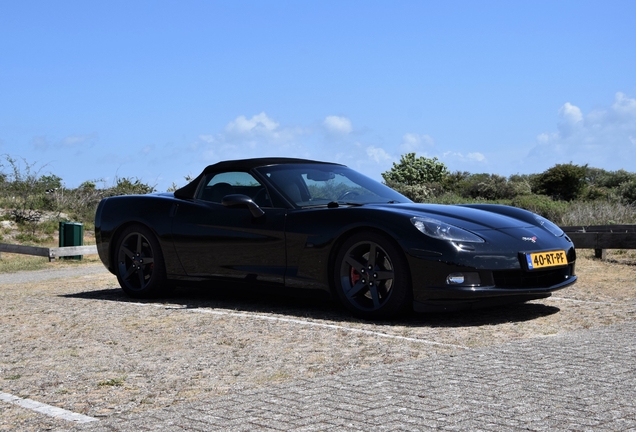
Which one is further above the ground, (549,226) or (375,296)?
(549,226)

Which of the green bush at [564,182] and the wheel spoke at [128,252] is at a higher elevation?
the green bush at [564,182]

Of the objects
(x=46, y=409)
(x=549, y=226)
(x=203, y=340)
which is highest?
(x=549, y=226)

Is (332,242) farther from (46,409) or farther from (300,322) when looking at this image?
(46,409)

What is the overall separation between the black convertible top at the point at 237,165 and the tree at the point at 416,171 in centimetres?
6587

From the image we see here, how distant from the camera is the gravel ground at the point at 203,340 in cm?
491

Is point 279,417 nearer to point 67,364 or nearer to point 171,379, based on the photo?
point 171,379

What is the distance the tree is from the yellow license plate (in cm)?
6703

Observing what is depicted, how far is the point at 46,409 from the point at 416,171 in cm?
7235

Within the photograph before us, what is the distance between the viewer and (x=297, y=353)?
5875 millimetres

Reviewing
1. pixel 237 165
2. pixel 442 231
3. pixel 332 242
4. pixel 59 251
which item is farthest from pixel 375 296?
pixel 59 251

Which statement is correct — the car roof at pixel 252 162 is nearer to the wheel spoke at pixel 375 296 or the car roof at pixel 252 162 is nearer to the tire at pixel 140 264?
Answer: the tire at pixel 140 264

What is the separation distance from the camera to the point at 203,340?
647 cm

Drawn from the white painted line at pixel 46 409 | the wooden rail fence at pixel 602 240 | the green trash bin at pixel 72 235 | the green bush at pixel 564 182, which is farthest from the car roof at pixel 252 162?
the green bush at pixel 564 182

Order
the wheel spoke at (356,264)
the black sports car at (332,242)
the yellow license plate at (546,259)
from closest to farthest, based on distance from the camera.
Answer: the black sports car at (332,242), the yellow license plate at (546,259), the wheel spoke at (356,264)
